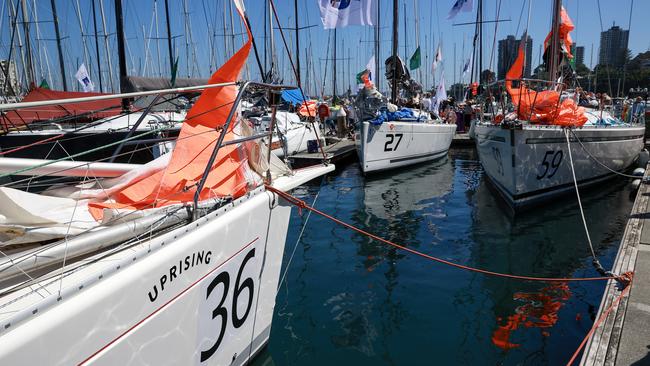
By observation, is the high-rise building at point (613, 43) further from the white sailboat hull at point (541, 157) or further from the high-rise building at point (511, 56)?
the white sailboat hull at point (541, 157)

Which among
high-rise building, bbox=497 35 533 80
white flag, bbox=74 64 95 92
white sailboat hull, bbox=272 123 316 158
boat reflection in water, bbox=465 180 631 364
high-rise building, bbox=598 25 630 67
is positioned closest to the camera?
boat reflection in water, bbox=465 180 631 364

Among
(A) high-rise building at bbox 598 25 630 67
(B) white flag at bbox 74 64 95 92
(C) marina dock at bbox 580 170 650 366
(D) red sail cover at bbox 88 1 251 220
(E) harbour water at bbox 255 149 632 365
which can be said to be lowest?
(E) harbour water at bbox 255 149 632 365

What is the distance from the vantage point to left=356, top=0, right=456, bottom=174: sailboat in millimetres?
11938

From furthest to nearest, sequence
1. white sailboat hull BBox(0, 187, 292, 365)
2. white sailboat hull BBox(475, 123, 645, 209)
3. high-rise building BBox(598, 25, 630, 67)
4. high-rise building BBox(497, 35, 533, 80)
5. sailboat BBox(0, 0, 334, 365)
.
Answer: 1. high-rise building BBox(598, 25, 630, 67)
2. high-rise building BBox(497, 35, 533, 80)
3. white sailboat hull BBox(475, 123, 645, 209)
4. sailboat BBox(0, 0, 334, 365)
5. white sailboat hull BBox(0, 187, 292, 365)

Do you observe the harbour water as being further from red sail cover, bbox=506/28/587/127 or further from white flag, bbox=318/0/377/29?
white flag, bbox=318/0/377/29

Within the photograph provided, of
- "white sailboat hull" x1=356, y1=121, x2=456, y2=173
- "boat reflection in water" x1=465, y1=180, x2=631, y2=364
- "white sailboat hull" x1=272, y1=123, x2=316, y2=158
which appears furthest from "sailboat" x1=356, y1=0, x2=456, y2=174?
"boat reflection in water" x1=465, y1=180, x2=631, y2=364

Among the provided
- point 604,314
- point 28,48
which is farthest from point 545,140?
point 28,48

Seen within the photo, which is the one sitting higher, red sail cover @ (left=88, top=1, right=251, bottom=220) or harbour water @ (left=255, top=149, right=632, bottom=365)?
red sail cover @ (left=88, top=1, right=251, bottom=220)

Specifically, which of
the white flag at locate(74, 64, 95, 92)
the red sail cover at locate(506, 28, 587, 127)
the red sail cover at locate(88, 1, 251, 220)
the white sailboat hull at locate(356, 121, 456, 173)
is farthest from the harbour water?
the white flag at locate(74, 64, 95, 92)

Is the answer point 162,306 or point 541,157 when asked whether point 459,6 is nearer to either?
point 541,157

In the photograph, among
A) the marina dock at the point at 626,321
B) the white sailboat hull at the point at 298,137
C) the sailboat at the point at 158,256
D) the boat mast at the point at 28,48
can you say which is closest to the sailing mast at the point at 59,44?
the boat mast at the point at 28,48

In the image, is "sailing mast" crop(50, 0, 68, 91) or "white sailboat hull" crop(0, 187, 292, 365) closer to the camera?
"white sailboat hull" crop(0, 187, 292, 365)

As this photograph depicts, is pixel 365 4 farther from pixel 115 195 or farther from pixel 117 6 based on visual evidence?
pixel 115 195

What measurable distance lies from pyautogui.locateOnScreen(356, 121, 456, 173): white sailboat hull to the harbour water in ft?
8.61
